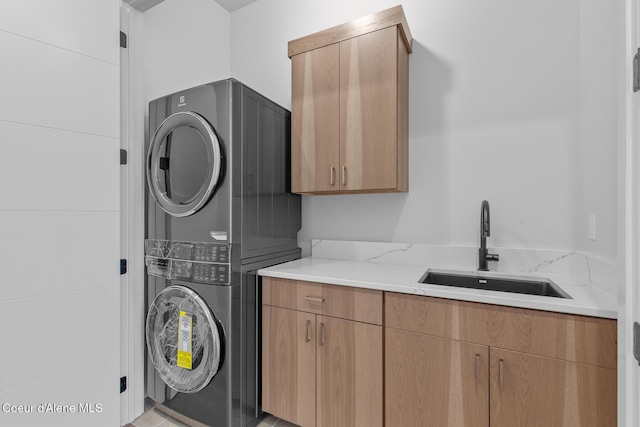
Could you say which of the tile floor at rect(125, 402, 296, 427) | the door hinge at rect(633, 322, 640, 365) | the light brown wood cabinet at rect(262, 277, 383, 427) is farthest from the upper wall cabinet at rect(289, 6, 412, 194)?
the tile floor at rect(125, 402, 296, 427)

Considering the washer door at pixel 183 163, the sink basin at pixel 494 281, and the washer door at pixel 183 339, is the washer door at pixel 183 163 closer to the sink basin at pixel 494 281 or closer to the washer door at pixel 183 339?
the washer door at pixel 183 339

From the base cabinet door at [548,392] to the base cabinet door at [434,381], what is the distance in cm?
5

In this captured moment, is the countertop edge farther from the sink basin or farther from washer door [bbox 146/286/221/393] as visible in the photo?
washer door [bbox 146/286/221/393]

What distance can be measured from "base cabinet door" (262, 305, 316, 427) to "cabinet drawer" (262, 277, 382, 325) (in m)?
0.05

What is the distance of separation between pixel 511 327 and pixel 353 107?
4.52ft

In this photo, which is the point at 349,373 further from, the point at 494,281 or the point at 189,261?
the point at 189,261

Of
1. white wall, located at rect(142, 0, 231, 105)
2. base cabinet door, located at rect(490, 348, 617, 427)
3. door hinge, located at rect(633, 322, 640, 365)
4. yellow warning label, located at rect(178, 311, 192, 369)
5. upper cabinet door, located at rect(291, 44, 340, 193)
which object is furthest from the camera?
white wall, located at rect(142, 0, 231, 105)

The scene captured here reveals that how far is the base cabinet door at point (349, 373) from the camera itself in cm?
140

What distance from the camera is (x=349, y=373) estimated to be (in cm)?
146

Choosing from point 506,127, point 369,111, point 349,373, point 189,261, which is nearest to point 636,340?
point 349,373

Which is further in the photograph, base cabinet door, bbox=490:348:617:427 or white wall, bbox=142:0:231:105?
white wall, bbox=142:0:231:105

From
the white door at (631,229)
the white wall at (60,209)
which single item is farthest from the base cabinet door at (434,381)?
the white wall at (60,209)

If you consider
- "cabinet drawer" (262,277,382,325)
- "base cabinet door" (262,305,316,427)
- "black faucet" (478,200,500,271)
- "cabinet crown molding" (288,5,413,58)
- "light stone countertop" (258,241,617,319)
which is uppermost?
"cabinet crown molding" (288,5,413,58)

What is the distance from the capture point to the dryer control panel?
5.12 ft
